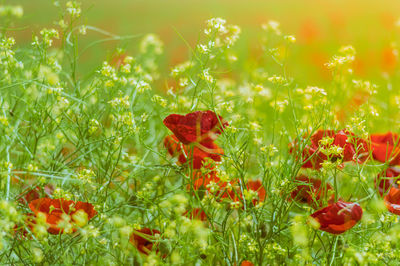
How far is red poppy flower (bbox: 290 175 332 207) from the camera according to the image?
76 centimetres

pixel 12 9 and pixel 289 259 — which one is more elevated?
pixel 12 9

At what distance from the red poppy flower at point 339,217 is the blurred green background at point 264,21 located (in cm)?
94

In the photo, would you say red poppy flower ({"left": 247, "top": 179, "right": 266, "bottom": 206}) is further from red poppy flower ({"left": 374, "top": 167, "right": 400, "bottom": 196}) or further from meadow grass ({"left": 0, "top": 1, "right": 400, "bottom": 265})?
red poppy flower ({"left": 374, "top": 167, "right": 400, "bottom": 196})

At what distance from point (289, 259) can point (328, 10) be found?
1.86 metres

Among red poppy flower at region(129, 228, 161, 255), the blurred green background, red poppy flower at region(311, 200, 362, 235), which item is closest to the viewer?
red poppy flower at region(311, 200, 362, 235)

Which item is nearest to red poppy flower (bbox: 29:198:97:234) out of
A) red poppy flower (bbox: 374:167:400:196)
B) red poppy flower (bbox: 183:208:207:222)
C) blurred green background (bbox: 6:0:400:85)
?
red poppy flower (bbox: 183:208:207:222)

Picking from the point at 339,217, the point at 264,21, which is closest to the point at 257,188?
the point at 339,217

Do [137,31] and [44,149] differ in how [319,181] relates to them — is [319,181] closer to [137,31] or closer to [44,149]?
[44,149]

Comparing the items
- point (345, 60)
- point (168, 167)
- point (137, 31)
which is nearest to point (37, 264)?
point (168, 167)

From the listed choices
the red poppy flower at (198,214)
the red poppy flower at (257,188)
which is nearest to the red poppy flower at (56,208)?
the red poppy flower at (198,214)

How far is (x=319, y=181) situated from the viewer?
0.83 meters

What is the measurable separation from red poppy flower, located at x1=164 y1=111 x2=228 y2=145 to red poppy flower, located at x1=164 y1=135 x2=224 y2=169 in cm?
3

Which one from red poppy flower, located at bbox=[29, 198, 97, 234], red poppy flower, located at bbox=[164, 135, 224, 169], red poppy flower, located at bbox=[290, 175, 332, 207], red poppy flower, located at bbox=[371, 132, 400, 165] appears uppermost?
red poppy flower, located at bbox=[164, 135, 224, 169]

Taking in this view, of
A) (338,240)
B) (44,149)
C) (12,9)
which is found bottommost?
(338,240)
